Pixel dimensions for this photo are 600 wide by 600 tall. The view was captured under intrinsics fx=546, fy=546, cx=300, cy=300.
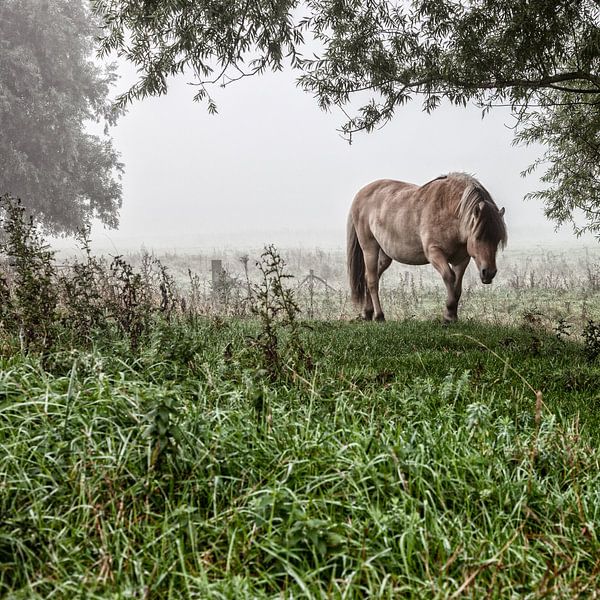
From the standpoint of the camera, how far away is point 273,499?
2404 mm

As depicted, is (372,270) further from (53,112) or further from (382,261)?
(53,112)

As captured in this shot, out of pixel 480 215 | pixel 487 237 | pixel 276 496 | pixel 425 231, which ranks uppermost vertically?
pixel 480 215

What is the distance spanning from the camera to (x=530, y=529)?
8.57 ft

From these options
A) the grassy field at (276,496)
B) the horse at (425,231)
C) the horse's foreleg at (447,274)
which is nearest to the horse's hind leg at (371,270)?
the horse at (425,231)

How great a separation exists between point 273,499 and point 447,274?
22.9 ft

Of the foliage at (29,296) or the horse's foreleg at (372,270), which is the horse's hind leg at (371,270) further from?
the foliage at (29,296)

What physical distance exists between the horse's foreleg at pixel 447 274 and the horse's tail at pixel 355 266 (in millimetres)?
2195

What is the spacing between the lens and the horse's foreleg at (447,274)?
8.84 metres

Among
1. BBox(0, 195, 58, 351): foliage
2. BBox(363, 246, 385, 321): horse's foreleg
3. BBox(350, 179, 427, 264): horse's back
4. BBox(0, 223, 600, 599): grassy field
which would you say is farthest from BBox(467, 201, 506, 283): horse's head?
BBox(0, 195, 58, 351): foliage

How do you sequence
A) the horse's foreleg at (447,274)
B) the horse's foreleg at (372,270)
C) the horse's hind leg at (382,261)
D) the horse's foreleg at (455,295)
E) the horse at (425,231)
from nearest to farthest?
the horse at (425,231) → the horse's foreleg at (447,274) → the horse's foreleg at (455,295) → the horse's foreleg at (372,270) → the horse's hind leg at (382,261)

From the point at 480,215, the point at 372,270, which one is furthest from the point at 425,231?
the point at 372,270

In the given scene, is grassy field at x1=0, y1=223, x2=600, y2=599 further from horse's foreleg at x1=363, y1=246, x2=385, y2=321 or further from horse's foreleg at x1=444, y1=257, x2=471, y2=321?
horse's foreleg at x1=363, y1=246, x2=385, y2=321

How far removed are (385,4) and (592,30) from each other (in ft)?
9.16

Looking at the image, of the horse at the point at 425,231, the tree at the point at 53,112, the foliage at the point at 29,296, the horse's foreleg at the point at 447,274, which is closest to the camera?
the foliage at the point at 29,296
